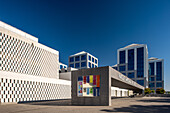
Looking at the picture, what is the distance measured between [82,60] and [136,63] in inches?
1450

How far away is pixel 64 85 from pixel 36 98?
509 inches

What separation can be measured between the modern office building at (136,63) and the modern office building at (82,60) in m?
21.0

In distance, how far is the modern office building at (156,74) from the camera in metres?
119

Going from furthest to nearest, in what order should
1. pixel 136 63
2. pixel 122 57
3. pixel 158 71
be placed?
pixel 158 71, pixel 122 57, pixel 136 63

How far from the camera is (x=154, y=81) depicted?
396ft

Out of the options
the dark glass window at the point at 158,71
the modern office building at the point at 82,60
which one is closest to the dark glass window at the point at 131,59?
the modern office building at the point at 82,60

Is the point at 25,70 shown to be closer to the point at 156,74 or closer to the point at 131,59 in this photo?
the point at 131,59

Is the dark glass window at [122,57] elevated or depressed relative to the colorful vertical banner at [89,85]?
elevated

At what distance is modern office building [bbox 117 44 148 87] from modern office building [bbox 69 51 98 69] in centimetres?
2105

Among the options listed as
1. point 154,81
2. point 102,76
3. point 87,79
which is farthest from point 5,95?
point 154,81

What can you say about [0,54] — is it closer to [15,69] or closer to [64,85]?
[15,69]

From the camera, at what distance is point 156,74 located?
122 meters

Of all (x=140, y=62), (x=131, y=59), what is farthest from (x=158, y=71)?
(x=131, y=59)

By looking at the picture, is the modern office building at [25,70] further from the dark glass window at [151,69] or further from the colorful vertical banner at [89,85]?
the dark glass window at [151,69]
